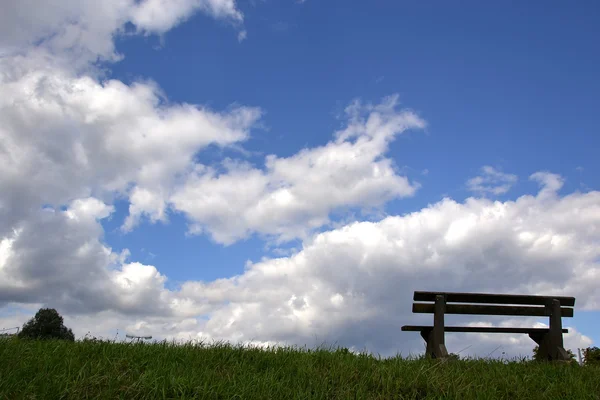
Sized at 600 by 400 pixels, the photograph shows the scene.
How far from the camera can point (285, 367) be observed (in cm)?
809

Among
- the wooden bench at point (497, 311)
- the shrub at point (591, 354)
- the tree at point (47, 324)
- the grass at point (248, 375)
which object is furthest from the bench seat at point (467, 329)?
the tree at point (47, 324)

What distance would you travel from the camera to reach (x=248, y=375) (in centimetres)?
755

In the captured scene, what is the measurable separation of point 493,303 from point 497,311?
0.64 ft

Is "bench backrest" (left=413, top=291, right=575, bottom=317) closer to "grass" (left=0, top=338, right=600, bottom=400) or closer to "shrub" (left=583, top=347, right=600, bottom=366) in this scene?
"grass" (left=0, top=338, right=600, bottom=400)

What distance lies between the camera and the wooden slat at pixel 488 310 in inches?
434

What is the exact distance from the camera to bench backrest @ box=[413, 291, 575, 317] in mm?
11078

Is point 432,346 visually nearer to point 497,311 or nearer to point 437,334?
point 437,334

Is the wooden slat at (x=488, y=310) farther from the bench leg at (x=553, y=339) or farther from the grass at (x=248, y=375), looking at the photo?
the grass at (x=248, y=375)

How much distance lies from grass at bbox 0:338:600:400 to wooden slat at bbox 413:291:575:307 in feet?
6.29

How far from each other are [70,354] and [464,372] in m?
6.59

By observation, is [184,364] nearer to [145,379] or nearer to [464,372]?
[145,379]

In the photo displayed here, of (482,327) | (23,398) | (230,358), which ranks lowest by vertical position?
(23,398)

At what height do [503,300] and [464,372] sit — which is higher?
[503,300]

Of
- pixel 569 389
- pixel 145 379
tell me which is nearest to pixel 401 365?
pixel 569 389
